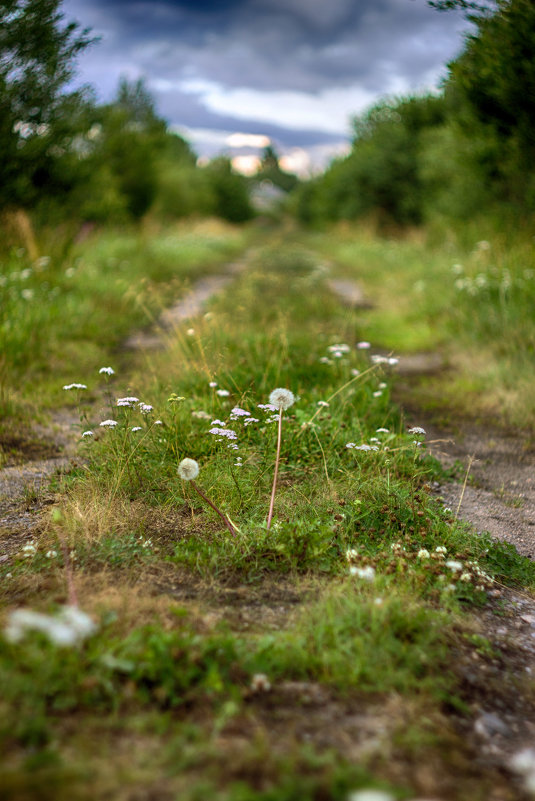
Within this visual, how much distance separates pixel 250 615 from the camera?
2.35m

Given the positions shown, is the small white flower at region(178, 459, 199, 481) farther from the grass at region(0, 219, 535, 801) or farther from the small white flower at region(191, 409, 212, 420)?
the small white flower at region(191, 409, 212, 420)

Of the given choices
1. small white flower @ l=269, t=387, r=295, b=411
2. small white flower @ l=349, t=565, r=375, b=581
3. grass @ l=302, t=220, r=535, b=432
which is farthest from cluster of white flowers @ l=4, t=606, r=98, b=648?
grass @ l=302, t=220, r=535, b=432

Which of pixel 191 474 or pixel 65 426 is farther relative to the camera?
pixel 65 426

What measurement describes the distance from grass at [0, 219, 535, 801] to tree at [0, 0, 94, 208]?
19.0ft

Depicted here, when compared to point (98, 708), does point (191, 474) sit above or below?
above

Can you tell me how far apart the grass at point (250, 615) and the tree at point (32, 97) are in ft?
19.0

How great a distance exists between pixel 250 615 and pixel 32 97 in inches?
338

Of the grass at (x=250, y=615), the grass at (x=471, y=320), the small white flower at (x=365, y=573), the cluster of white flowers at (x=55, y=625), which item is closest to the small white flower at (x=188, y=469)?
the grass at (x=250, y=615)

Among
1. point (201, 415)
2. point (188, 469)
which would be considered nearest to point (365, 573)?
point (188, 469)

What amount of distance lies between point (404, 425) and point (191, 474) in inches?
101

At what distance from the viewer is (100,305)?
8.63 metres

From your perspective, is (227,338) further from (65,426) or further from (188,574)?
(188,574)

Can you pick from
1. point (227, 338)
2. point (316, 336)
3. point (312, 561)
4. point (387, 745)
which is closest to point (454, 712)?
point (387, 745)

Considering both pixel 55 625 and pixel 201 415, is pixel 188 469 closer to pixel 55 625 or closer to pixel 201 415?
pixel 55 625
